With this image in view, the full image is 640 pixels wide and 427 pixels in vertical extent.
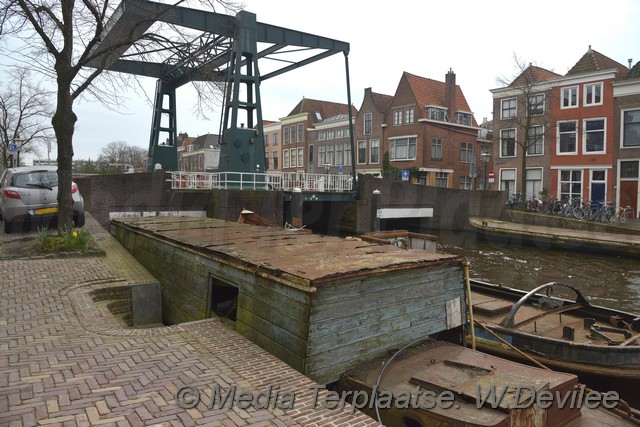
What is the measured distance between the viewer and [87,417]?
2920 millimetres

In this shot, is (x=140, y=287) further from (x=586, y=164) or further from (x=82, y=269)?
(x=586, y=164)

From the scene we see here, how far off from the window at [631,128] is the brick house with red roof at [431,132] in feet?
35.9

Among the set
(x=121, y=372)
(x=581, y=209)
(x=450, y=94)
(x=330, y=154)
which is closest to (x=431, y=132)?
(x=450, y=94)

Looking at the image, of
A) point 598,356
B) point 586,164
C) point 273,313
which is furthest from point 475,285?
point 586,164

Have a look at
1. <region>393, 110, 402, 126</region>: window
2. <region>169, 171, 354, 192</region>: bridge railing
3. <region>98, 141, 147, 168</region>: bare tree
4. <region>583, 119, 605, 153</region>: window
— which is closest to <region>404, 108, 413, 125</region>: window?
<region>393, 110, 402, 126</region>: window

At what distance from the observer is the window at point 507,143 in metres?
28.8

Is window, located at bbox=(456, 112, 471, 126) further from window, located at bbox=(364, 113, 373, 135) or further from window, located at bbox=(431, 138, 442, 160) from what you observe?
window, located at bbox=(364, 113, 373, 135)

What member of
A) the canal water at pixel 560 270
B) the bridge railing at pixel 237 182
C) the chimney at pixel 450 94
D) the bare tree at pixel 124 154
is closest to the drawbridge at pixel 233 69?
the bridge railing at pixel 237 182

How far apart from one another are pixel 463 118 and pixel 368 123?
8.02 m

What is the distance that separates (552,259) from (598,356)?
12.6 m

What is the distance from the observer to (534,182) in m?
28.2

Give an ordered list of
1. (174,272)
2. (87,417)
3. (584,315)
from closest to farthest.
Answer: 1. (87,417)
2. (174,272)
3. (584,315)

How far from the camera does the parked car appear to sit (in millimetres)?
10711

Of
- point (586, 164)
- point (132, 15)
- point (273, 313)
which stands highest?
point (132, 15)
